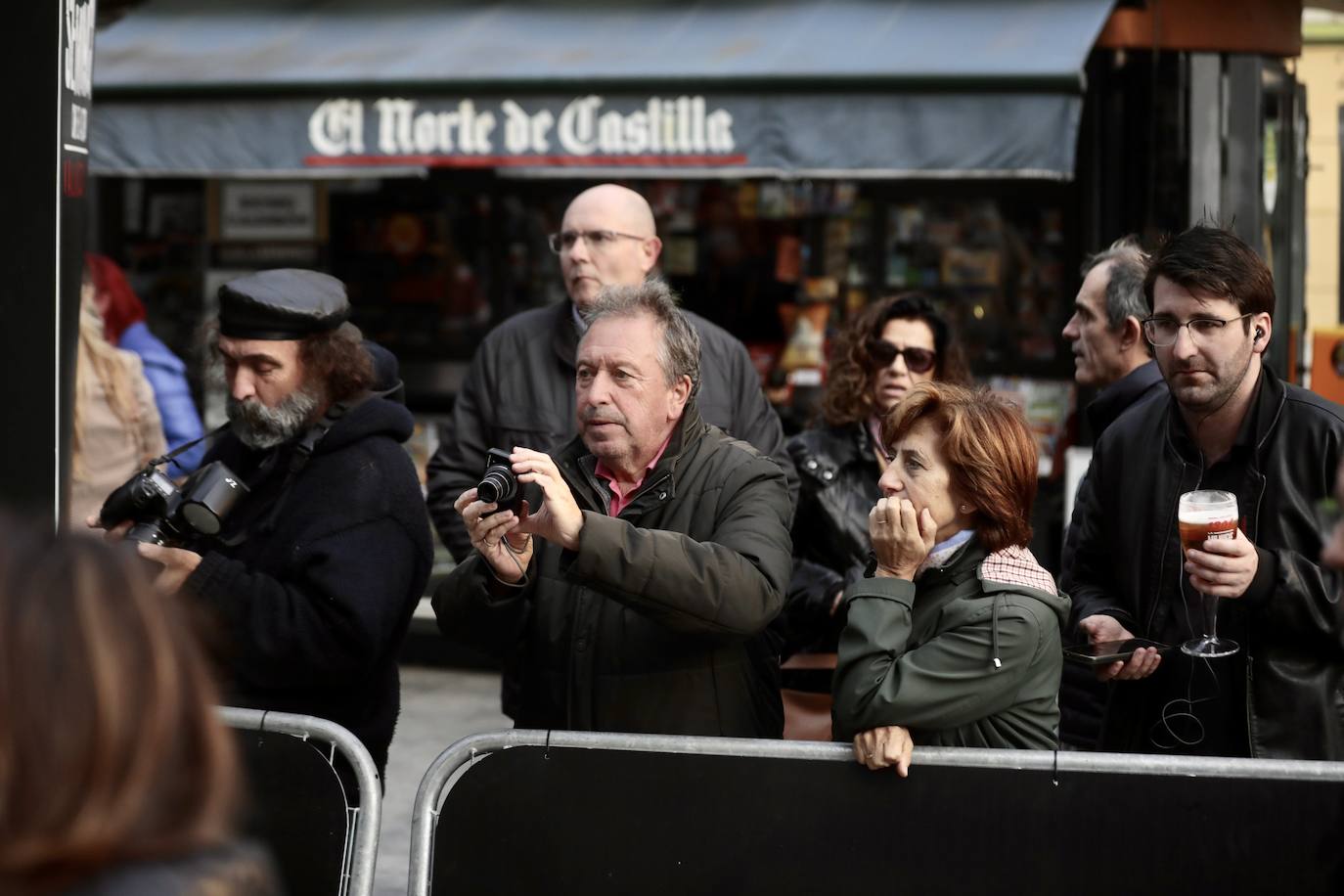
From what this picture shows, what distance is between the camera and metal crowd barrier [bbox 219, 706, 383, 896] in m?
3.23

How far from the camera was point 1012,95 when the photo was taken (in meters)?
6.91

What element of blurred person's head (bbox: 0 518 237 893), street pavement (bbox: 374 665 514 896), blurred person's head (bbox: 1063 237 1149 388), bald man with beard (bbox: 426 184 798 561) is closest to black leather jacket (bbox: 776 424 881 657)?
bald man with beard (bbox: 426 184 798 561)

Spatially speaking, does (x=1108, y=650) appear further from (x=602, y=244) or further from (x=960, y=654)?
(x=602, y=244)

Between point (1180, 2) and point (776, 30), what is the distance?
177 centimetres

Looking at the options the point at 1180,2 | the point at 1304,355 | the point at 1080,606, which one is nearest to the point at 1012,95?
the point at 1180,2

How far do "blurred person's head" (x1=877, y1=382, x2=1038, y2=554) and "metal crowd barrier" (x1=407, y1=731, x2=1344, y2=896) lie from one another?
1.42 ft

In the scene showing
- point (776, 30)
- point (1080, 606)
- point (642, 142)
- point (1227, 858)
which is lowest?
point (1227, 858)

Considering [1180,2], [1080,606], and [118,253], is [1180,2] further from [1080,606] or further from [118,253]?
[118,253]

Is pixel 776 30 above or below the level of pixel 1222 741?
above

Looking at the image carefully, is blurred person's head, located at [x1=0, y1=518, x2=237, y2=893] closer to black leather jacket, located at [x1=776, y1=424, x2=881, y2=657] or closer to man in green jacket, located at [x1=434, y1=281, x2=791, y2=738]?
man in green jacket, located at [x1=434, y1=281, x2=791, y2=738]

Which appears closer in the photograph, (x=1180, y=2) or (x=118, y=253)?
(x=1180, y=2)

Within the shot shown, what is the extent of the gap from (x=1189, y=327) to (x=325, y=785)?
1946 millimetres

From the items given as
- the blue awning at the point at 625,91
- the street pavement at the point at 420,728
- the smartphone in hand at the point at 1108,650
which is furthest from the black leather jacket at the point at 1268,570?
the blue awning at the point at 625,91

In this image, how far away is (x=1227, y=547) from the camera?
126 inches
